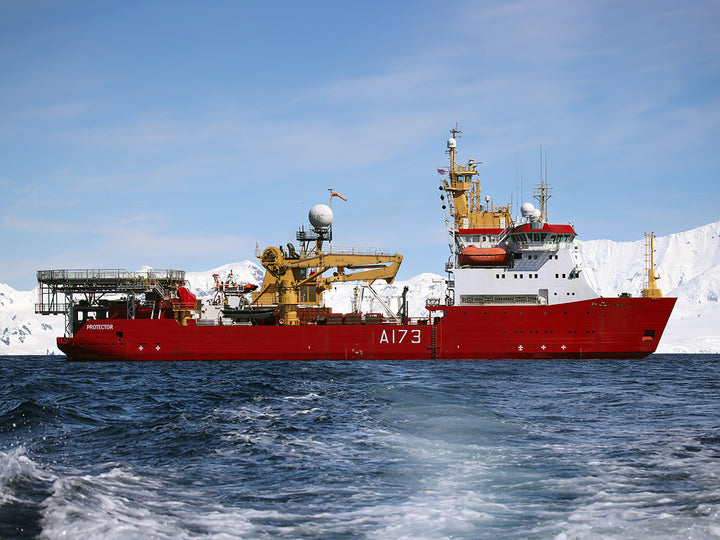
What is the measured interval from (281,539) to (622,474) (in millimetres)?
5442

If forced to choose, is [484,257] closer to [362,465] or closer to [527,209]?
[527,209]

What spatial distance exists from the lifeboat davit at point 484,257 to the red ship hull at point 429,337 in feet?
11.8

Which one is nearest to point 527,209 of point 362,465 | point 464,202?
point 464,202

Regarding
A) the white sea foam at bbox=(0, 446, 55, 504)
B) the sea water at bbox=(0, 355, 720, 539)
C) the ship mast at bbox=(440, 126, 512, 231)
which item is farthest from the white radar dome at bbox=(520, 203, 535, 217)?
the white sea foam at bbox=(0, 446, 55, 504)

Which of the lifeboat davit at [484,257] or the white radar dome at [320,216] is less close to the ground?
the white radar dome at [320,216]

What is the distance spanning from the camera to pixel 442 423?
1414 centimetres

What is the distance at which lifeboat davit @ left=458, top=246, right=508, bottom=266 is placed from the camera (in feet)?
132

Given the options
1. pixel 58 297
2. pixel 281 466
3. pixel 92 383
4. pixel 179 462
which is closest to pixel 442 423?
pixel 281 466

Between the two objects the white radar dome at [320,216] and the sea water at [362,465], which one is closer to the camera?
the sea water at [362,465]

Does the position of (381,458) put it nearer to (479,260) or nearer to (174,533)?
(174,533)

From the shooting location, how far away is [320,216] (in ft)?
141

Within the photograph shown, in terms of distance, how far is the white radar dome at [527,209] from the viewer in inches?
1714

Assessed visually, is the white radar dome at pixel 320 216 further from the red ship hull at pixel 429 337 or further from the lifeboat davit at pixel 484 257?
the lifeboat davit at pixel 484 257

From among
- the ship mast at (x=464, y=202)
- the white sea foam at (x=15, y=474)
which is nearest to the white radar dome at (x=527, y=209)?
the ship mast at (x=464, y=202)
